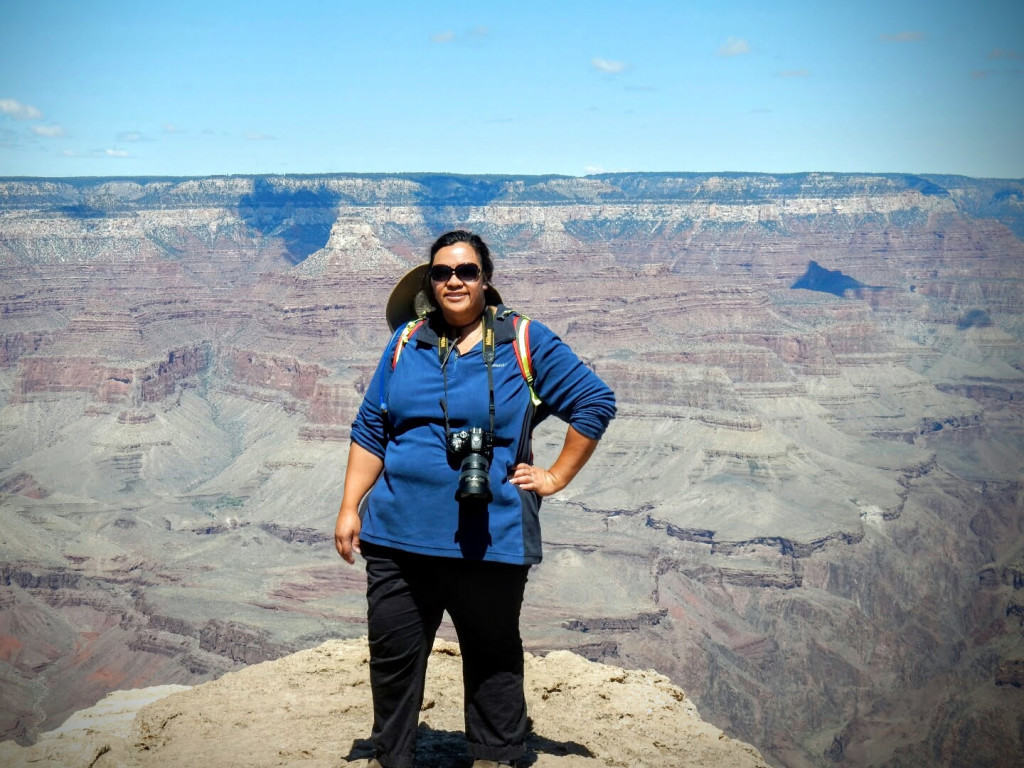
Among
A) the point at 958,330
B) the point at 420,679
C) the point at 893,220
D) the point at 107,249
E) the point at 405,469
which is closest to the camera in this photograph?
the point at 405,469

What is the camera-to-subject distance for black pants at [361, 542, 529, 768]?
6242 mm

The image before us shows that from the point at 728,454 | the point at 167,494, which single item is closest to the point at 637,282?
the point at 728,454

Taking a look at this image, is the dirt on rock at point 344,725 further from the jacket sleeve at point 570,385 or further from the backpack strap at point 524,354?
the backpack strap at point 524,354

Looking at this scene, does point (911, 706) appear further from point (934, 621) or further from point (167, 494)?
point (167, 494)

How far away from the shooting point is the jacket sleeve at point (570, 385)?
626 cm

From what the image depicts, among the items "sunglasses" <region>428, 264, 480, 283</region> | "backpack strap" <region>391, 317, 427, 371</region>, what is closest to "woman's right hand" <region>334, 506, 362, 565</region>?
"backpack strap" <region>391, 317, 427, 371</region>

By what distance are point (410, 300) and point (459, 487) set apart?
1.71m

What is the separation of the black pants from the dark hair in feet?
5.92

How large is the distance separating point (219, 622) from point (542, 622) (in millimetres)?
17215

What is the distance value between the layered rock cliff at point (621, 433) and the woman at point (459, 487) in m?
45.8

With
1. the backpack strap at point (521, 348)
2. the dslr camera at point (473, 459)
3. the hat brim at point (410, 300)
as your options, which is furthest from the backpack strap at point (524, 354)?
the hat brim at point (410, 300)

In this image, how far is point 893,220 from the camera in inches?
7037

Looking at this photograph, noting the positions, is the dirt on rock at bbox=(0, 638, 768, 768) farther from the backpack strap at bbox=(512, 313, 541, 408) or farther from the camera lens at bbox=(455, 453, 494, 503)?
the backpack strap at bbox=(512, 313, 541, 408)

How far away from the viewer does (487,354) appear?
243 inches
